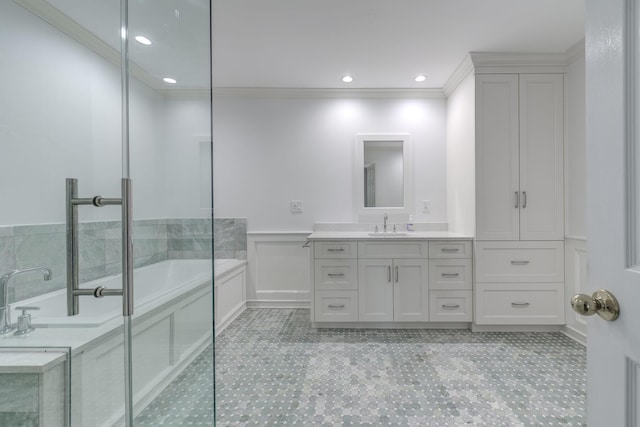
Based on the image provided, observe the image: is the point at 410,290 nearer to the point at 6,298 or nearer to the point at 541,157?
the point at 541,157

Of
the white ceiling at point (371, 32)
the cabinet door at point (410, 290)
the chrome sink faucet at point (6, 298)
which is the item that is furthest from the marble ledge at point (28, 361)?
the cabinet door at point (410, 290)

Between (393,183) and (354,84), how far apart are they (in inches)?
44.4

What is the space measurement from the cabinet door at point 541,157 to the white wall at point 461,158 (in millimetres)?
398

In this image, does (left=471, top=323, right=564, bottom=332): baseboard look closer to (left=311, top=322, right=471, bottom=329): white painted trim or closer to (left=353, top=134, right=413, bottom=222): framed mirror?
(left=311, top=322, right=471, bottom=329): white painted trim

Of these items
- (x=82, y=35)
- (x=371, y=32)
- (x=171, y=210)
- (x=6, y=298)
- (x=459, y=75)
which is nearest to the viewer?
(x=171, y=210)

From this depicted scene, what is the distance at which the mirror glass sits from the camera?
339 cm

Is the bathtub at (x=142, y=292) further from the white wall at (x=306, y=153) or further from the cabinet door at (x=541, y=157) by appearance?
the cabinet door at (x=541, y=157)

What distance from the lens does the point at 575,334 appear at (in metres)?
2.53

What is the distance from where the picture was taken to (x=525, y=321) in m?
2.67

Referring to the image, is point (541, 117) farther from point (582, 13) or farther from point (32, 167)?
point (32, 167)

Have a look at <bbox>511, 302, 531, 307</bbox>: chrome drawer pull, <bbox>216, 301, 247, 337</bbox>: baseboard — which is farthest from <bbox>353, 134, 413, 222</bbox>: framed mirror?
→ <bbox>216, 301, 247, 337</bbox>: baseboard

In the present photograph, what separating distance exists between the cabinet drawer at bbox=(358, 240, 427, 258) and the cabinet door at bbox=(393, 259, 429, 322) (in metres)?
0.05

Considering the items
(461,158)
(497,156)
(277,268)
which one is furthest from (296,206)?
(497,156)

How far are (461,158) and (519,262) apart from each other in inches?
41.9
